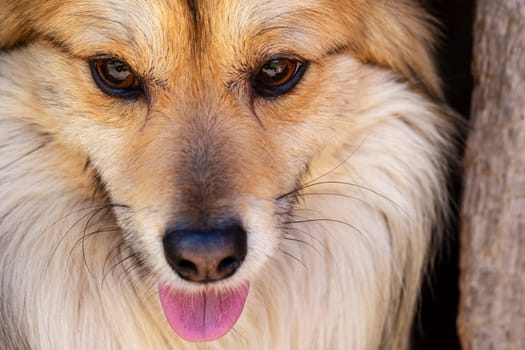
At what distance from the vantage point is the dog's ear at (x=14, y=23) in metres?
2.10

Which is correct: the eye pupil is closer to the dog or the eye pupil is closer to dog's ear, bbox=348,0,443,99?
the dog

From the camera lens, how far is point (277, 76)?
2.05m

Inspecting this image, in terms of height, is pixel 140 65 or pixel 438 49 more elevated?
Result: pixel 438 49

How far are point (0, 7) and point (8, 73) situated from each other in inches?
6.7

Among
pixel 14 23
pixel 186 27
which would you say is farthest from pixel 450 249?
pixel 14 23

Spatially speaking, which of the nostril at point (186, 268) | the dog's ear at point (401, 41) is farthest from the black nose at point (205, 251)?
the dog's ear at point (401, 41)

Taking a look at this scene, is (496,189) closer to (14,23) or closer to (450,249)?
(450,249)

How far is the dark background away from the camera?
270 centimetres

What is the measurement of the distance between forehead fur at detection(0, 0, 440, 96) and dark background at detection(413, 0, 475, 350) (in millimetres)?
639

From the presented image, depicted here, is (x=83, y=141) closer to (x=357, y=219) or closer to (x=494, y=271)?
(x=357, y=219)

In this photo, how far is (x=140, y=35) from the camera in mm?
1903

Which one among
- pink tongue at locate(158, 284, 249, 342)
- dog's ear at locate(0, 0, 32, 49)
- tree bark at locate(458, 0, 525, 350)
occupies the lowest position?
pink tongue at locate(158, 284, 249, 342)

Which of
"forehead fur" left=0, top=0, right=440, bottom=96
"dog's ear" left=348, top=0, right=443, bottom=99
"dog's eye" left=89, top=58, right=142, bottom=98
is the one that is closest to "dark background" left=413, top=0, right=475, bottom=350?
"dog's ear" left=348, top=0, right=443, bottom=99

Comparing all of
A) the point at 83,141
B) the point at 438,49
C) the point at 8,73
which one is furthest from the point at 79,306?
the point at 438,49
